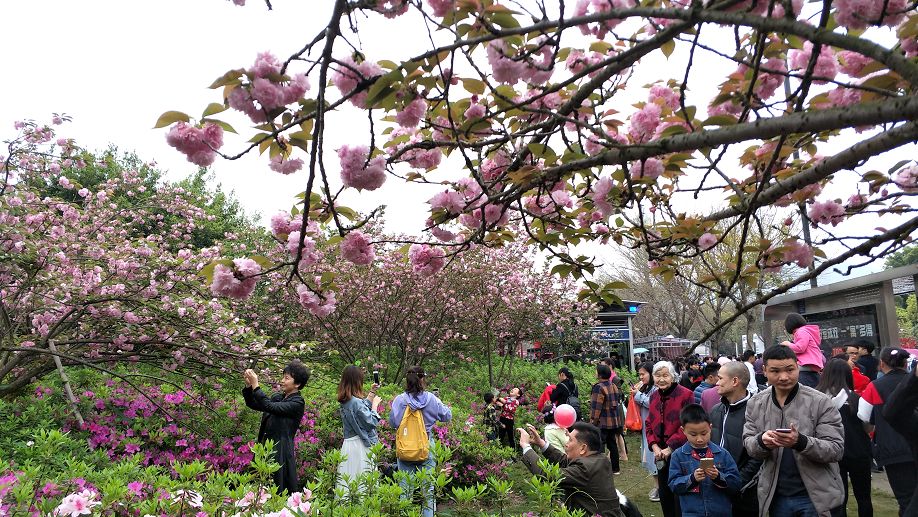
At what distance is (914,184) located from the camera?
2725 mm

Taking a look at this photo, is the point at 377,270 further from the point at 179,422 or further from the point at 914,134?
the point at 914,134

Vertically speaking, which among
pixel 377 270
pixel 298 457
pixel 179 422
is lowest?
pixel 298 457

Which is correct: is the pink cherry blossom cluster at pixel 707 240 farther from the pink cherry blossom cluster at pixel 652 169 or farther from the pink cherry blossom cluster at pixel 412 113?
the pink cherry blossom cluster at pixel 412 113

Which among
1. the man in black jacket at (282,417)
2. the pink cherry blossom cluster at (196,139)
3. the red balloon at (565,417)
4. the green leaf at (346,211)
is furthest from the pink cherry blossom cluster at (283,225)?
the red balloon at (565,417)

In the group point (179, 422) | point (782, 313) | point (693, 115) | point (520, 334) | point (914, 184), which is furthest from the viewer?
point (520, 334)

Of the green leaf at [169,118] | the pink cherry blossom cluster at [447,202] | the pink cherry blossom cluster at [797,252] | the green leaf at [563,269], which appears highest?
the green leaf at [169,118]

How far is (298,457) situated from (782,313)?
8910 mm

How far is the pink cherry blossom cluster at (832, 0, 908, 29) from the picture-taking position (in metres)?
1.85

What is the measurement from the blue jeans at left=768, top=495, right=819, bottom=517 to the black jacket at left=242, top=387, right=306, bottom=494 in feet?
10.4

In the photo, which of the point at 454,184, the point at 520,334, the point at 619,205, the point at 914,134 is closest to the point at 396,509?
the point at 454,184

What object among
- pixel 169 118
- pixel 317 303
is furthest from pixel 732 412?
pixel 169 118

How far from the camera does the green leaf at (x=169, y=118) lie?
1.96m

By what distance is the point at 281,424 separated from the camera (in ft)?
14.1

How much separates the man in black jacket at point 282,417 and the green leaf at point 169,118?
2.59 metres
